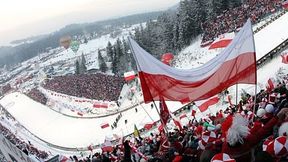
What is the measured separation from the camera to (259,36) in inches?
1538

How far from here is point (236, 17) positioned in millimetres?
61469

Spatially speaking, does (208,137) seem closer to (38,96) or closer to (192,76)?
(192,76)

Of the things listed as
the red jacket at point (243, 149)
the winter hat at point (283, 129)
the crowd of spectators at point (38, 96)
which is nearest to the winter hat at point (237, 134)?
the red jacket at point (243, 149)

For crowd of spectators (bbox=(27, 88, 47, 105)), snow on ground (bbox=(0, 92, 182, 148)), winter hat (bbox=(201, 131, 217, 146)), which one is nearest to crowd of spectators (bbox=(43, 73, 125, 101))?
crowd of spectators (bbox=(27, 88, 47, 105))

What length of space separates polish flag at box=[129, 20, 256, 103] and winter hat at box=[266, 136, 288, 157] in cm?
522

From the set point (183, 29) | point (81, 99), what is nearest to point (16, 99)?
point (81, 99)

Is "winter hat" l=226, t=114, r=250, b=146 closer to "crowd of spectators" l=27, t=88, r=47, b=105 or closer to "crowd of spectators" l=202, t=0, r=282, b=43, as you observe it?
"crowd of spectators" l=202, t=0, r=282, b=43

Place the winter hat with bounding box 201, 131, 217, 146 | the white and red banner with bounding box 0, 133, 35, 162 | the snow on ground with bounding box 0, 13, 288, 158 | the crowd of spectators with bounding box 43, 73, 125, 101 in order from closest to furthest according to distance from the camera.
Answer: the winter hat with bounding box 201, 131, 217, 146 < the white and red banner with bounding box 0, 133, 35, 162 < the snow on ground with bounding box 0, 13, 288, 158 < the crowd of spectators with bounding box 43, 73, 125, 101

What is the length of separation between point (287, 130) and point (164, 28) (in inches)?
3110

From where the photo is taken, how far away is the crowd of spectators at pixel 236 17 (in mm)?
52403

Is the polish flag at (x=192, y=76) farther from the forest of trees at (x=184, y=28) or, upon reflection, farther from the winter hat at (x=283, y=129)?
the forest of trees at (x=184, y=28)

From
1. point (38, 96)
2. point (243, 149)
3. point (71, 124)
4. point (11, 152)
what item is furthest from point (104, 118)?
point (38, 96)

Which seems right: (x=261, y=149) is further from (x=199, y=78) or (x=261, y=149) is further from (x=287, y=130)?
(x=199, y=78)

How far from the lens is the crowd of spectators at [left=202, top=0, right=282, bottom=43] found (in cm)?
5240
